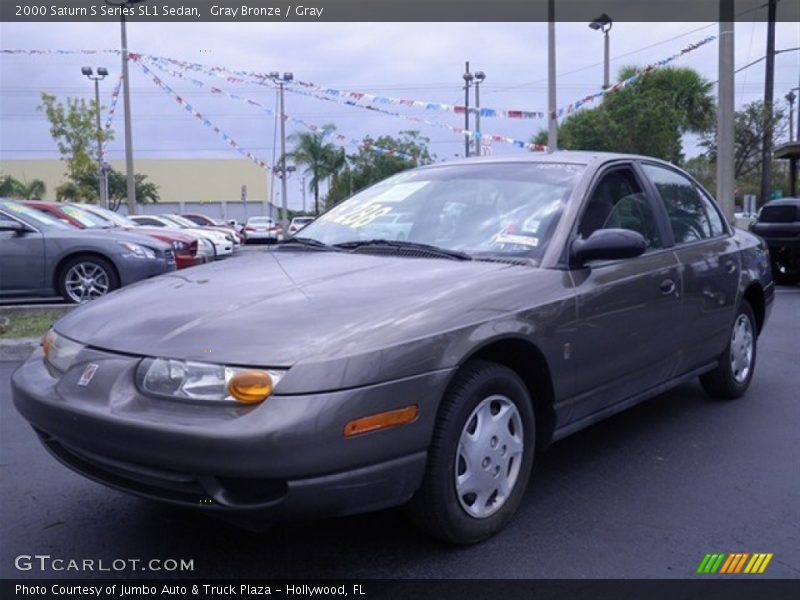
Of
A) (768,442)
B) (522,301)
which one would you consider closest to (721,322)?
(768,442)

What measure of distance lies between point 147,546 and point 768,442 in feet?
11.2

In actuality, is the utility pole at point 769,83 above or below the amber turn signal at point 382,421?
above

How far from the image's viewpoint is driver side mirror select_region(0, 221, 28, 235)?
9.63 m

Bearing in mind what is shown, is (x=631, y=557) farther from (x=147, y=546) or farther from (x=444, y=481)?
(x=147, y=546)

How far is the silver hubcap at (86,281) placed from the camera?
9625 mm

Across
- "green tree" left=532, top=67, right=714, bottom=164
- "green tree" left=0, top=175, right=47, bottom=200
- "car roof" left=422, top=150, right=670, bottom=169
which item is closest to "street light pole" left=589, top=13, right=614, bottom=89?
"green tree" left=532, top=67, right=714, bottom=164

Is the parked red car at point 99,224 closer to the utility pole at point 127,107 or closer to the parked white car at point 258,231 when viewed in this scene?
the utility pole at point 127,107

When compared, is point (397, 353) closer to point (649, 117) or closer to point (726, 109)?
point (726, 109)

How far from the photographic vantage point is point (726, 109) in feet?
45.3

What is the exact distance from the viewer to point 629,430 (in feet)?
16.0

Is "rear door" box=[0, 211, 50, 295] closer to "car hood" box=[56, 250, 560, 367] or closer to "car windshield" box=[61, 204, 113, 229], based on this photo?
"car windshield" box=[61, 204, 113, 229]

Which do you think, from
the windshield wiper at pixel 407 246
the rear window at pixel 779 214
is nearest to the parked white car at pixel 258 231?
the rear window at pixel 779 214

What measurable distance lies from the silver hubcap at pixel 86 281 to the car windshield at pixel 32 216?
1.93ft

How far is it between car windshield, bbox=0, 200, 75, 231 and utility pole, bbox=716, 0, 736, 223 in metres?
9.85
